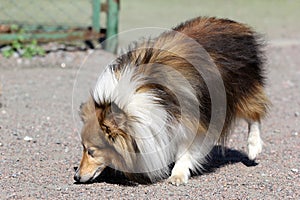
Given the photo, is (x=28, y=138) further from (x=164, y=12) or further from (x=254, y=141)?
(x=164, y=12)

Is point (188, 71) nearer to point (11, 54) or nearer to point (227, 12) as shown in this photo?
point (11, 54)

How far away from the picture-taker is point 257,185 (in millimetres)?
4855

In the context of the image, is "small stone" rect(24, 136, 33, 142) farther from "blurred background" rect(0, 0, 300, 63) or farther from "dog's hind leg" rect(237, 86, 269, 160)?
"dog's hind leg" rect(237, 86, 269, 160)

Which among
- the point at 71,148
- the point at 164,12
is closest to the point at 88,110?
the point at 71,148

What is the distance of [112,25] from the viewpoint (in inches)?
377

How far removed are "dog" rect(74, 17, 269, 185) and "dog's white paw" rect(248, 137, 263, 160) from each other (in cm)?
26

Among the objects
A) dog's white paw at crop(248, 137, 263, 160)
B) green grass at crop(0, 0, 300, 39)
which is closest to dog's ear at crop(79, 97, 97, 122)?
dog's white paw at crop(248, 137, 263, 160)

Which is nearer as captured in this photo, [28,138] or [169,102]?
[169,102]

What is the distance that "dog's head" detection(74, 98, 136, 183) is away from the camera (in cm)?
454

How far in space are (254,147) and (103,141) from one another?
1488mm

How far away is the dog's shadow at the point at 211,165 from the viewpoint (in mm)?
4953

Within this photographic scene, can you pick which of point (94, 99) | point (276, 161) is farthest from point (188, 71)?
point (276, 161)

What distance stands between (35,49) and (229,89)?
4922 millimetres

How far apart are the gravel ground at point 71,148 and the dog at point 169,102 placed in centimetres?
21
